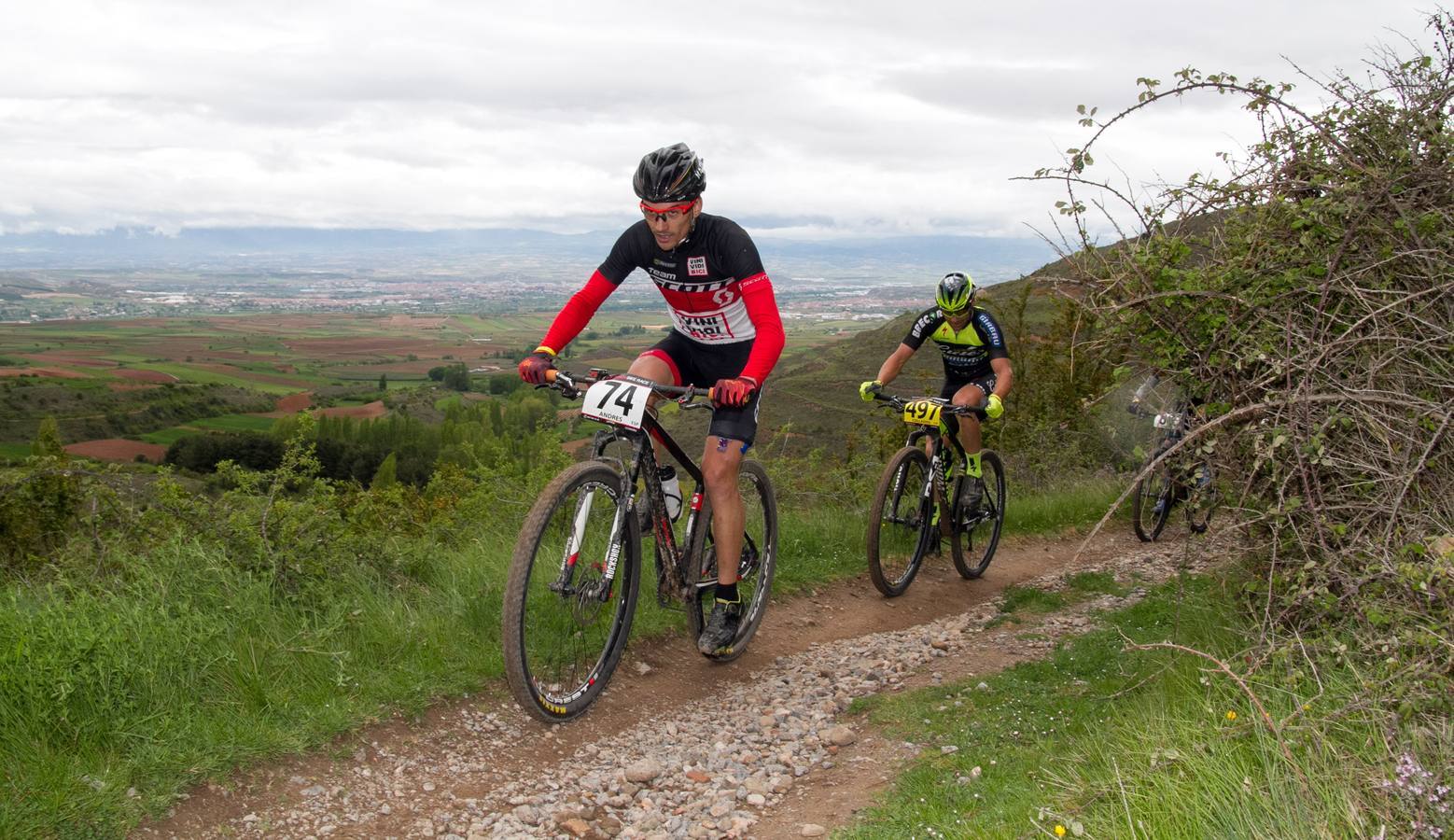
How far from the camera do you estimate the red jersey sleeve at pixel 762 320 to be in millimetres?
4911

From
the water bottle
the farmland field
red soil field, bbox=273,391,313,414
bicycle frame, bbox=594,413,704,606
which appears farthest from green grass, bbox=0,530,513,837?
red soil field, bbox=273,391,313,414

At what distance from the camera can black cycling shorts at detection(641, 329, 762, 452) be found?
529 cm

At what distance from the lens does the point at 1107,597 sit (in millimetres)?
7613

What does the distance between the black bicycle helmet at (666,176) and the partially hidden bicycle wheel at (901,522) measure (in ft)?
11.2

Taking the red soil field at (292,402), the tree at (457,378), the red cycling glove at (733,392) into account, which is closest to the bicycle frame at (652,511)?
the red cycling glove at (733,392)

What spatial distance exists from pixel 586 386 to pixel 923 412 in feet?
11.2

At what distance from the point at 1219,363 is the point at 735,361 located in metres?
2.63

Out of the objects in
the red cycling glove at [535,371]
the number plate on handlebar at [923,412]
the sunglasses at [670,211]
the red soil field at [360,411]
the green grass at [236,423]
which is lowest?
the green grass at [236,423]

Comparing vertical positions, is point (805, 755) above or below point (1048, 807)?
below

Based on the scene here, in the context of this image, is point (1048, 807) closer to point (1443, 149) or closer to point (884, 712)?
point (884, 712)

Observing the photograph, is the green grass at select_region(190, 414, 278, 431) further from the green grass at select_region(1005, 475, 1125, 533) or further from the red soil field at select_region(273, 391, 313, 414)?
the green grass at select_region(1005, 475, 1125, 533)

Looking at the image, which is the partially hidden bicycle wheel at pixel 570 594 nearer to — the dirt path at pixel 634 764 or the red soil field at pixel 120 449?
the dirt path at pixel 634 764

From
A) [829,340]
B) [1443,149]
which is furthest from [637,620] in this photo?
[829,340]

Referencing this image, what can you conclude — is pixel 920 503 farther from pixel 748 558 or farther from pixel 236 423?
pixel 236 423
